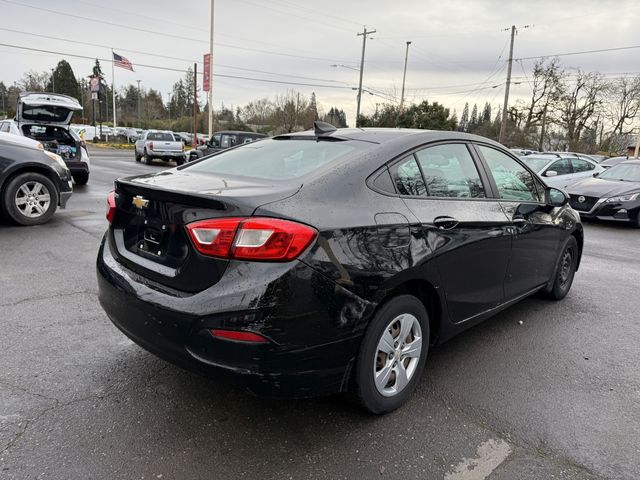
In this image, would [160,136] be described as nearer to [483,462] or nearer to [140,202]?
[140,202]

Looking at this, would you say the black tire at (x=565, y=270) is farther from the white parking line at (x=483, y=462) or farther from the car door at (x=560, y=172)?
the car door at (x=560, y=172)


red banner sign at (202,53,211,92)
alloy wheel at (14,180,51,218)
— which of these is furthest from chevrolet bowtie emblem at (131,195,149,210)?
red banner sign at (202,53,211,92)

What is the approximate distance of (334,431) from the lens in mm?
2586

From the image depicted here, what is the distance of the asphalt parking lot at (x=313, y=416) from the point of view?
2.31 meters

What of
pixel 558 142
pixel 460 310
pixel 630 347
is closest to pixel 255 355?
pixel 460 310

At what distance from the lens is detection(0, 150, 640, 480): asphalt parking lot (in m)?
2.31

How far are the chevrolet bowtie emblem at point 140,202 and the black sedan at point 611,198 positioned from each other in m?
10.3

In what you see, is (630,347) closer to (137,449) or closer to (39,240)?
(137,449)

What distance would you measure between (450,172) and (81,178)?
12.0m

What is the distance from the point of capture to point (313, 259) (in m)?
2.23

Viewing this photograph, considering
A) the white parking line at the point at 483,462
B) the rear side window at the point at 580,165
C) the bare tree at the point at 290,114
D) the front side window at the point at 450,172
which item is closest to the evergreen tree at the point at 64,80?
the bare tree at the point at 290,114

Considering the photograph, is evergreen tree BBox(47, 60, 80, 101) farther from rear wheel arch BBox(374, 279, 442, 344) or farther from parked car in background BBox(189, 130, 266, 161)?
rear wheel arch BBox(374, 279, 442, 344)

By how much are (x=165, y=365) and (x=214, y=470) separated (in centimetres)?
112

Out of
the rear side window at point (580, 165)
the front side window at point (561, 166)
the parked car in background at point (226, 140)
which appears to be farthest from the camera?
the parked car in background at point (226, 140)
